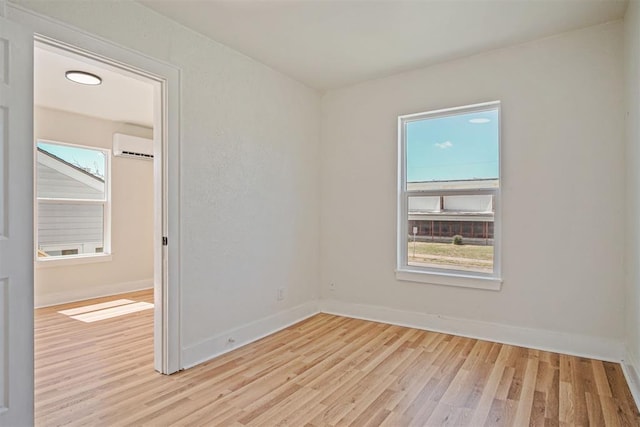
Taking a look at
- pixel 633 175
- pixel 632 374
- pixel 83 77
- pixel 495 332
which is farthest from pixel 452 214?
pixel 83 77

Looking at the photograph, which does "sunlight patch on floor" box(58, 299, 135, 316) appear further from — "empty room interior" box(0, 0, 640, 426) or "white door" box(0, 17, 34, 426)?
"white door" box(0, 17, 34, 426)

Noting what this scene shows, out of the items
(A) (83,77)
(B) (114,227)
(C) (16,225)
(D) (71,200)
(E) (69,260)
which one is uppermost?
(A) (83,77)

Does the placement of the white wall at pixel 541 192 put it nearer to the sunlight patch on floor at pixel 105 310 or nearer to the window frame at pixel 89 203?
the sunlight patch on floor at pixel 105 310

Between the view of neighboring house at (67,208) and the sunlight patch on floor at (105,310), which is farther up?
the view of neighboring house at (67,208)

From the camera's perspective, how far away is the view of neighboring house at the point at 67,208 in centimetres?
474

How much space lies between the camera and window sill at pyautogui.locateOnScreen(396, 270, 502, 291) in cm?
332

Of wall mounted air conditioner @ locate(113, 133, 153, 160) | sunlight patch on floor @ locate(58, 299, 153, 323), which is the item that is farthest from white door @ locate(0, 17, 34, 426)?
wall mounted air conditioner @ locate(113, 133, 153, 160)

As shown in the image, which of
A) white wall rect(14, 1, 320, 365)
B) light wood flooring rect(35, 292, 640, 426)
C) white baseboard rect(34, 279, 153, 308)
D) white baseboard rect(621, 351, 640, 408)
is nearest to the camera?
light wood flooring rect(35, 292, 640, 426)

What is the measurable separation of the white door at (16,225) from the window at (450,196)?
3077 millimetres

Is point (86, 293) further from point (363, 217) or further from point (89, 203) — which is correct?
point (363, 217)

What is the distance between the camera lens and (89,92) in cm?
412

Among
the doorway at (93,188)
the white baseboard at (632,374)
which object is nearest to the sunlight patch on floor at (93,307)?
the doorway at (93,188)

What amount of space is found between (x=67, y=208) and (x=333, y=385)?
4.53 metres

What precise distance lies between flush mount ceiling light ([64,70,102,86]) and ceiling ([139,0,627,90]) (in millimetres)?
1514
